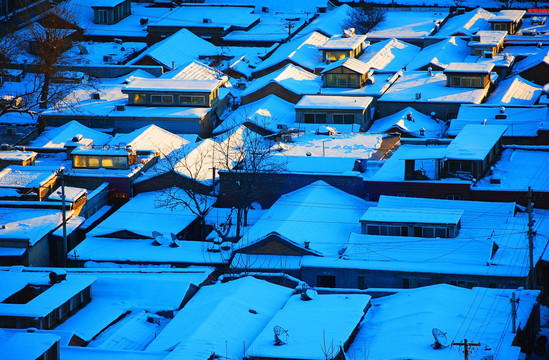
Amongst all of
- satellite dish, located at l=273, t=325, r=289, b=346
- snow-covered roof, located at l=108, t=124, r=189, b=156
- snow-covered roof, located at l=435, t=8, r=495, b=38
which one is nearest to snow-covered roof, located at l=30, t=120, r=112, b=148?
snow-covered roof, located at l=108, t=124, r=189, b=156

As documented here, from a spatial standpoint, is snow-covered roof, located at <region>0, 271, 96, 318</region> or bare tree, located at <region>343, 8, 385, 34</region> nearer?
snow-covered roof, located at <region>0, 271, 96, 318</region>

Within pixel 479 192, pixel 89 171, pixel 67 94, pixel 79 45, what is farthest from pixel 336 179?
pixel 79 45

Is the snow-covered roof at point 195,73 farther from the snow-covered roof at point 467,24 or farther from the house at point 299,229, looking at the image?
the house at point 299,229

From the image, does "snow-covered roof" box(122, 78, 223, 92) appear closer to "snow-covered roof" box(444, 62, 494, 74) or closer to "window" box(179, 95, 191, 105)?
"window" box(179, 95, 191, 105)

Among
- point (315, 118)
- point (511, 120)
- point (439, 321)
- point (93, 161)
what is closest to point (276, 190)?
point (93, 161)

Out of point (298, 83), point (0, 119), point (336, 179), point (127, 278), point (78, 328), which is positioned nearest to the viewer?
point (78, 328)

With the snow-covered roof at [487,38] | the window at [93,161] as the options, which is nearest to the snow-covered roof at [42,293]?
the window at [93,161]

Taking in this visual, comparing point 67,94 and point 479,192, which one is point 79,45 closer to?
point 67,94
